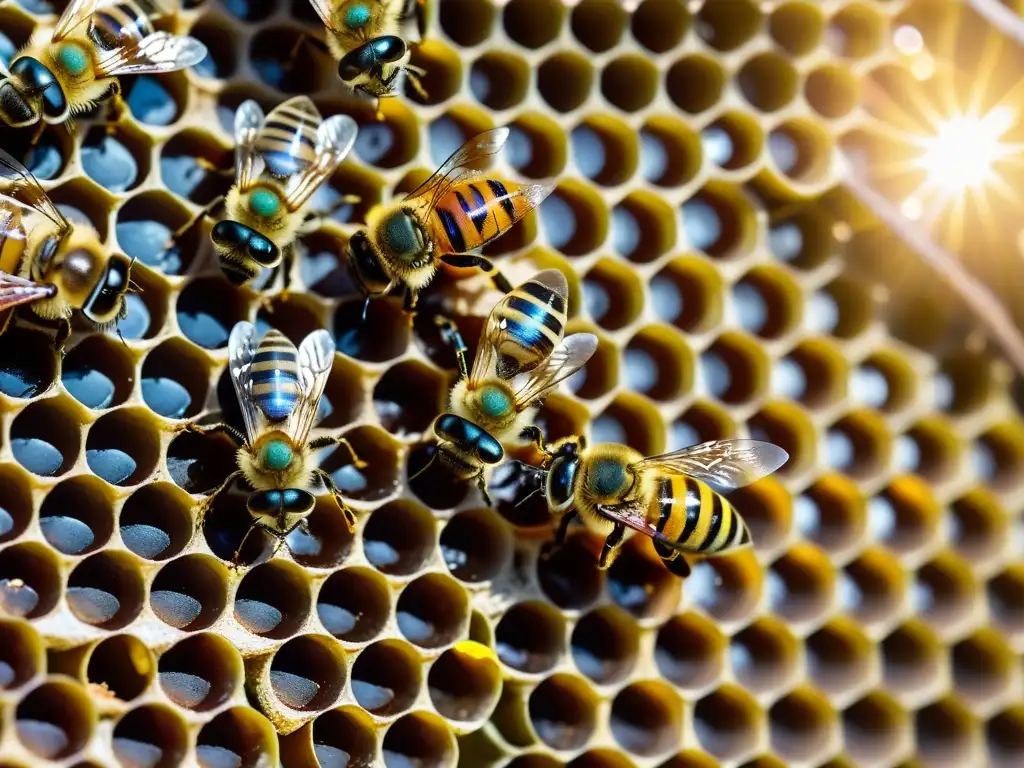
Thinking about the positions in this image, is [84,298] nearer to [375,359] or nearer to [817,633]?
[375,359]

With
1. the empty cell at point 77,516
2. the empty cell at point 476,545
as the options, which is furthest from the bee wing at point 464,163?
the empty cell at point 77,516

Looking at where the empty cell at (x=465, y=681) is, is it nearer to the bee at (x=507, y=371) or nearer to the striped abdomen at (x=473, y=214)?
the bee at (x=507, y=371)

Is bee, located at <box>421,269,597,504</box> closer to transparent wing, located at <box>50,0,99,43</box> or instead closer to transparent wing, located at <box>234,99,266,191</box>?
transparent wing, located at <box>234,99,266,191</box>

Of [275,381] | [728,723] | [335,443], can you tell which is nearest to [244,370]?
[275,381]

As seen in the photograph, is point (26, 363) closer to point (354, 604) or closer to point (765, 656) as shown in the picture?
point (354, 604)

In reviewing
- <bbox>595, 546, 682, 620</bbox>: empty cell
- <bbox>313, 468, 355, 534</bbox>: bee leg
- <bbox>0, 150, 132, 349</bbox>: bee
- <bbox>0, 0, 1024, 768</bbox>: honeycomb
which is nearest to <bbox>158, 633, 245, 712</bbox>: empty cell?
<bbox>0, 0, 1024, 768</bbox>: honeycomb

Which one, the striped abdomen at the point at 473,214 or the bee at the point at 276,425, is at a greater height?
the striped abdomen at the point at 473,214

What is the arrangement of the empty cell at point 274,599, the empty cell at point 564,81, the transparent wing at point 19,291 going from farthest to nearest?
the empty cell at point 564,81
the empty cell at point 274,599
the transparent wing at point 19,291

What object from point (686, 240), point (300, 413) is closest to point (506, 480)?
point (300, 413)
